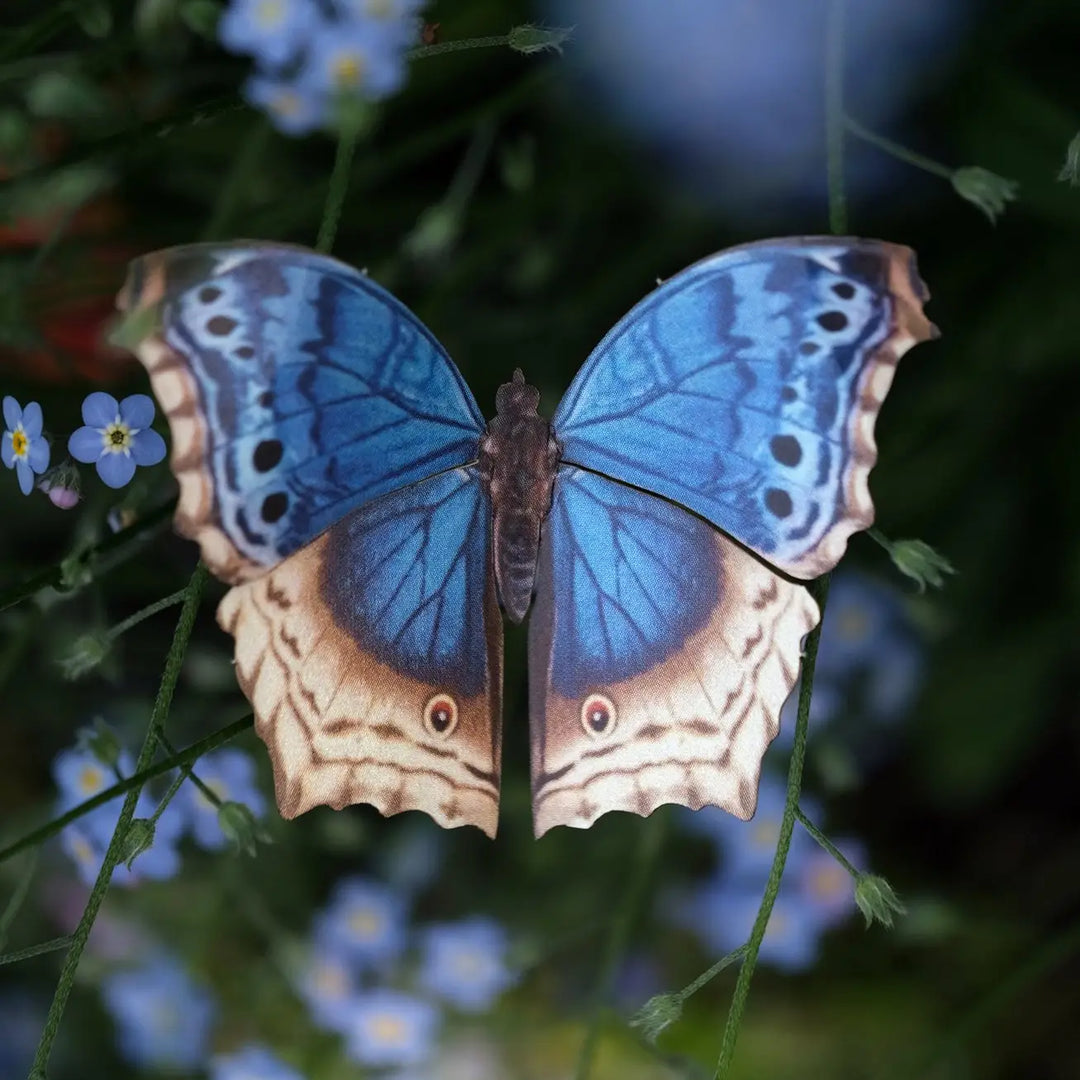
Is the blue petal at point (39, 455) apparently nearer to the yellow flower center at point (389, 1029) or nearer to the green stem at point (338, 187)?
the green stem at point (338, 187)

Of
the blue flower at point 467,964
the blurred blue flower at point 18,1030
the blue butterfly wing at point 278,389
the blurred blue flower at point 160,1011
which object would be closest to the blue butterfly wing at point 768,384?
the blue butterfly wing at point 278,389

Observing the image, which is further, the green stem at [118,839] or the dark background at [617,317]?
the dark background at [617,317]

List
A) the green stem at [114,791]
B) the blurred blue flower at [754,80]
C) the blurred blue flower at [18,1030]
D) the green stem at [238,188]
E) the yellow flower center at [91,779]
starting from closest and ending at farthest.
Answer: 1. the green stem at [114,791]
2. the yellow flower center at [91,779]
3. the green stem at [238,188]
4. the blurred blue flower at [754,80]
5. the blurred blue flower at [18,1030]

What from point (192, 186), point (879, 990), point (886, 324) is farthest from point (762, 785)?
point (192, 186)

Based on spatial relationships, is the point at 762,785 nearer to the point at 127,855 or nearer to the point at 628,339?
the point at 628,339

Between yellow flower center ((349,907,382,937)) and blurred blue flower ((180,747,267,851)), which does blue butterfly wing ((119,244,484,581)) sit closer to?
blurred blue flower ((180,747,267,851))

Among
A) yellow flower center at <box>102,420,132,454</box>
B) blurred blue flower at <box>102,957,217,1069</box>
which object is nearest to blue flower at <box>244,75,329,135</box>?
yellow flower center at <box>102,420,132,454</box>
